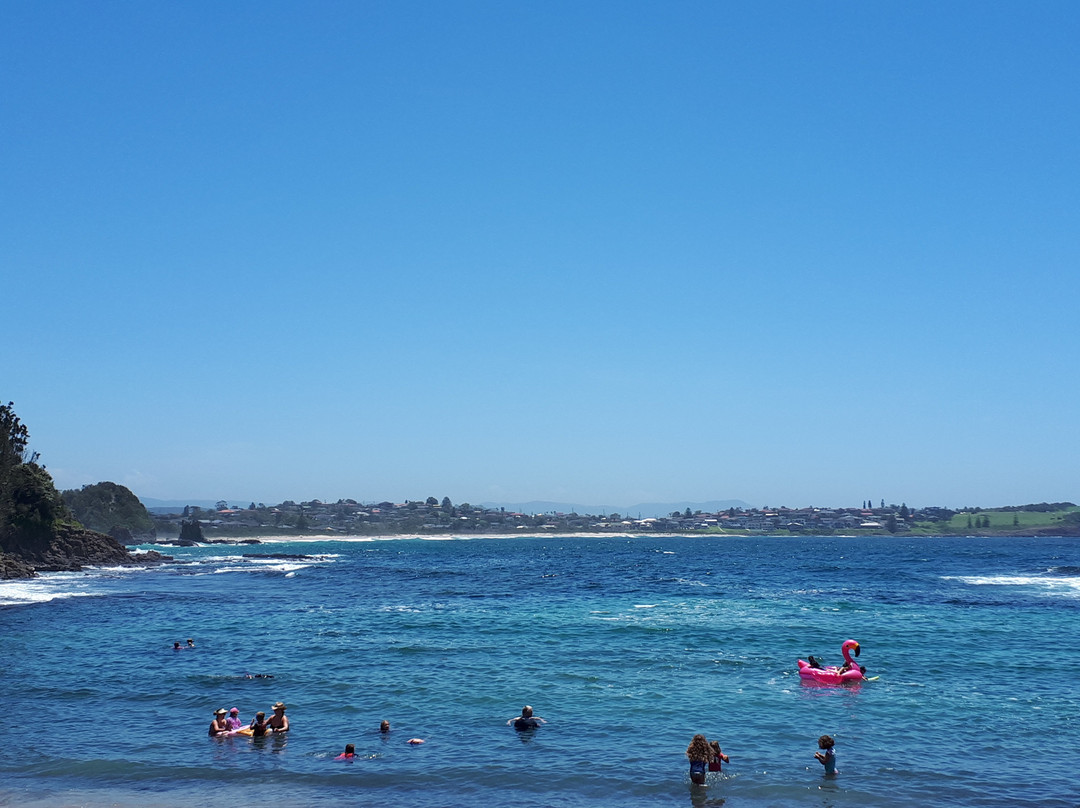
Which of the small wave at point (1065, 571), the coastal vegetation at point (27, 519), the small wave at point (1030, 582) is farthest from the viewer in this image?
the small wave at point (1065, 571)

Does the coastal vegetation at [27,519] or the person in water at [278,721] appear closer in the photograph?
the person in water at [278,721]

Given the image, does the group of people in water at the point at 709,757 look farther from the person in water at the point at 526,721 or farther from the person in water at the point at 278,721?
the person in water at the point at 278,721

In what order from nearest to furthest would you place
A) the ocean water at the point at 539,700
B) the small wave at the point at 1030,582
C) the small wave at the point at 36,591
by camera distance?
1. the ocean water at the point at 539,700
2. the small wave at the point at 36,591
3. the small wave at the point at 1030,582

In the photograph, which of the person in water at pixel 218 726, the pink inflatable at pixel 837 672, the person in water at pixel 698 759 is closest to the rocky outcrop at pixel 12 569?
the person in water at pixel 218 726

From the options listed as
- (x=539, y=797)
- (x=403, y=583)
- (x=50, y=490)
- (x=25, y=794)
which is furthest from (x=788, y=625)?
(x=50, y=490)

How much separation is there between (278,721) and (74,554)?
86867 millimetres

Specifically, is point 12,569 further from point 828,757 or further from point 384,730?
point 828,757

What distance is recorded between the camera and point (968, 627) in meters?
48.2

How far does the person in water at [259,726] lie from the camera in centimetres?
2634

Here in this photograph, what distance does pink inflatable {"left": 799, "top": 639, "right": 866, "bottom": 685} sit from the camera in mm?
32875

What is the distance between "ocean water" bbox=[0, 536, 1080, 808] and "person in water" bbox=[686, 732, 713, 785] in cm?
39

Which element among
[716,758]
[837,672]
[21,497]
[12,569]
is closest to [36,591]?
[12,569]

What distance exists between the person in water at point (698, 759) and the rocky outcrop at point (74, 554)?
7758 centimetres

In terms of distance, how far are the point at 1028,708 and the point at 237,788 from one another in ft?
85.4
